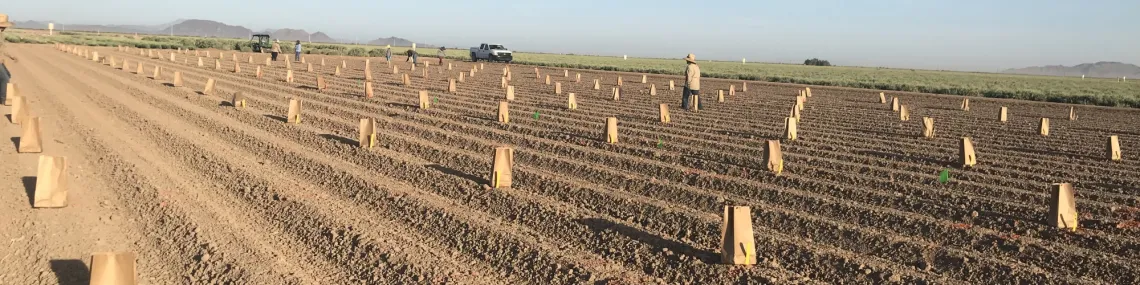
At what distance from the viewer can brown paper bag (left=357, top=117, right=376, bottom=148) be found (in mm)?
11727

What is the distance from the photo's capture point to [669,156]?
11.4 meters

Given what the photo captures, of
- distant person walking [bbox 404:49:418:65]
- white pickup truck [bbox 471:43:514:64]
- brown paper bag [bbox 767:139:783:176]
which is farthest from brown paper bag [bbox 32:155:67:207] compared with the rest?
white pickup truck [bbox 471:43:514:64]

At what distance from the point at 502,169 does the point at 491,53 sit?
51.8m

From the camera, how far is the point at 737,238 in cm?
596

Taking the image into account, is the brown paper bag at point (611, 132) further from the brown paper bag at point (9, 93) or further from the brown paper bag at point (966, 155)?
the brown paper bag at point (9, 93)

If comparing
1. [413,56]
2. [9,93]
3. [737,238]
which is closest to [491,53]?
[413,56]

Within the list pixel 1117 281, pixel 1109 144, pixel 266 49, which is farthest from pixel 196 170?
pixel 266 49

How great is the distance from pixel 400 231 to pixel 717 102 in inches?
654

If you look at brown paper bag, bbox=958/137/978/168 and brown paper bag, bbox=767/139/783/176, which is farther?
brown paper bag, bbox=958/137/978/168

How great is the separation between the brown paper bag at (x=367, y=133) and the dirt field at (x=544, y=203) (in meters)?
0.36

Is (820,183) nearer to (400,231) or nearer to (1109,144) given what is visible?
(400,231)

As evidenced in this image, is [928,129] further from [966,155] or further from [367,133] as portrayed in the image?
[367,133]

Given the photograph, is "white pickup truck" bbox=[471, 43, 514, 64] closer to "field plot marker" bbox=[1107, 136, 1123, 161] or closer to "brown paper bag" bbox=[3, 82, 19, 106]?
"brown paper bag" bbox=[3, 82, 19, 106]

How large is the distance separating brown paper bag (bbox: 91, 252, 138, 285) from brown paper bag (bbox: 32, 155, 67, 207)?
294 cm
